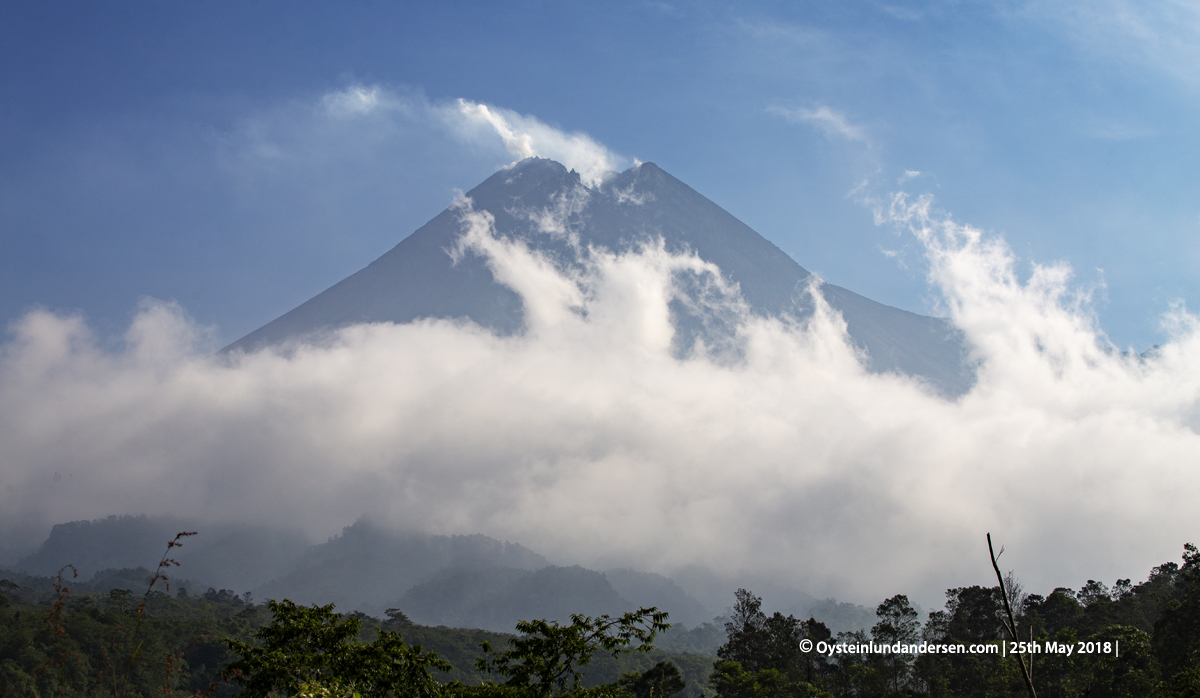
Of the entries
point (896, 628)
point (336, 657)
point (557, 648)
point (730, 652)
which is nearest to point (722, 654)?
point (730, 652)

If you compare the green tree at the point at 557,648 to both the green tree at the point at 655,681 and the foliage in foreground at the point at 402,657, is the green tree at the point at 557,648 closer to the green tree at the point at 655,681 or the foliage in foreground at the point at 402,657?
the foliage in foreground at the point at 402,657

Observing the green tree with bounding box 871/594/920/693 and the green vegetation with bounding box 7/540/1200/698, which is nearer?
the green vegetation with bounding box 7/540/1200/698

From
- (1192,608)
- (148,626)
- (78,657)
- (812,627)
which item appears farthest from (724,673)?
(148,626)

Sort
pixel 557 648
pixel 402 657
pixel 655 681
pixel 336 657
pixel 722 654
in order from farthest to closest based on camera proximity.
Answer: pixel 722 654 → pixel 655 681 → pixel 402 657 → pixel 336 657 → pixel 557 648

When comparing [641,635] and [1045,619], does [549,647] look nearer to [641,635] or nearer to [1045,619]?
[641,635]

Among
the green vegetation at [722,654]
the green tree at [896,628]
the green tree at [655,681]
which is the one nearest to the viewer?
the green vegetation at [722,654]

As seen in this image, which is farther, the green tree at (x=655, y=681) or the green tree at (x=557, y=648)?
the green tree at (x=655, y=681)

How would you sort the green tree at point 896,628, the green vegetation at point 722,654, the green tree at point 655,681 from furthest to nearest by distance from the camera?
1. the green tree at point 655,681
2. the green tree at point 896,628
3. the green vegetation at point 722,654

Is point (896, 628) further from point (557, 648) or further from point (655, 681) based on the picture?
point (557, 648)

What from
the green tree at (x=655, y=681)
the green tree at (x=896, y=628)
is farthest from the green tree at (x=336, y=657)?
the green tree at (x=896, y=628)

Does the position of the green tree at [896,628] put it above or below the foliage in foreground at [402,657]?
above

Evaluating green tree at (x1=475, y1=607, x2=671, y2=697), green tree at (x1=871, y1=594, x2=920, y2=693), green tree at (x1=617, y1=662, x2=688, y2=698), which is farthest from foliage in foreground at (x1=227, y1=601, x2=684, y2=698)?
green tree at (x1=871, y1=594, x2=920, y2=693)

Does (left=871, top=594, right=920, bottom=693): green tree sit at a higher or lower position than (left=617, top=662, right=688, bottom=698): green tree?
higher

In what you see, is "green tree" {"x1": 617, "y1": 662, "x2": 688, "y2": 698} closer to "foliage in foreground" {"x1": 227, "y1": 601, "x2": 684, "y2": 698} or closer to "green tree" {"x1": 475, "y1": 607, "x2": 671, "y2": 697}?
"foliage in foreground" {"x1": 227, "y1": 601, "x2": 684, "y2": 698}
